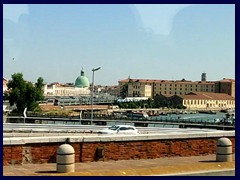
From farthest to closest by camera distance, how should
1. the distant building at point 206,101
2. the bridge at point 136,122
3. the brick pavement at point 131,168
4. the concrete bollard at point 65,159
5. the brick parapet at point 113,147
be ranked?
the distant building at point 206,101 → the bridge at point 136,122 → the brick parapet at point 113,147 → the brick pavement at point 131,168 → the concrete bollard at point 65,159

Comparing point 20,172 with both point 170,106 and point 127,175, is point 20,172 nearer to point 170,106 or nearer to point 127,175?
point 127,175

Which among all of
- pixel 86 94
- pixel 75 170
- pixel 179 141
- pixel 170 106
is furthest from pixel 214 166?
pixel 86 94

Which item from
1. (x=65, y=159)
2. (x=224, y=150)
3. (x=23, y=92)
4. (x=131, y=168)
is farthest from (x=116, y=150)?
(x=23, y=92)

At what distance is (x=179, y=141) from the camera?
1341cm

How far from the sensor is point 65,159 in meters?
10.5

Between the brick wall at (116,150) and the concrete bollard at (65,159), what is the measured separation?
1.27 m

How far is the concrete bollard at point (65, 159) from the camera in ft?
34.3

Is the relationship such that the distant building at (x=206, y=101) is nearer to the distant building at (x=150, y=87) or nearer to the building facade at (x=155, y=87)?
the building facade at (x=155, y=87)

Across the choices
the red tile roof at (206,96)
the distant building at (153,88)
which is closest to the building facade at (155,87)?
the distant building at (153,88)

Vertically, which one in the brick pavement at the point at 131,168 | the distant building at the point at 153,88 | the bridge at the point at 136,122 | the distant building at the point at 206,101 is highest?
the distant building at the point at 153,88

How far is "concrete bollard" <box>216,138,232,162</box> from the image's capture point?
40.2 ft

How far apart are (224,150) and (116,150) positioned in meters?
2.77

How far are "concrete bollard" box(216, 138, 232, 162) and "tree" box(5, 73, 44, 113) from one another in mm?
72170
